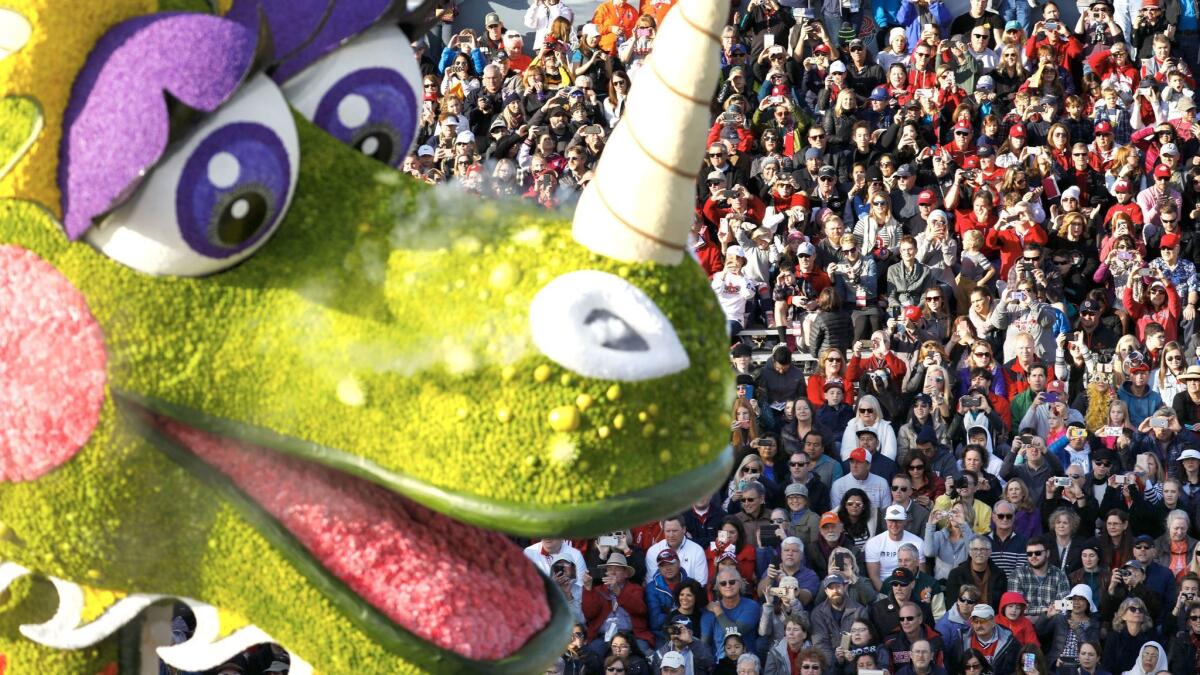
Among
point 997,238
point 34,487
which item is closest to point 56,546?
point 34,487

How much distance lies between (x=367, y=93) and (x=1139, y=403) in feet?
32.5

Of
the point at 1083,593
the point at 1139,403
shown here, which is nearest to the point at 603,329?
the point at 1083,593

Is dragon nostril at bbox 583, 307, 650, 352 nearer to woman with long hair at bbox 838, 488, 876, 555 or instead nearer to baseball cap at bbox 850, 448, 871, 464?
woman with long hair at bbox 838, 488, 876, 555

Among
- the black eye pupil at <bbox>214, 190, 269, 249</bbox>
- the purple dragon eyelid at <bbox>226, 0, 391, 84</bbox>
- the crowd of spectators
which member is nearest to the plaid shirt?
the crowd of spectators

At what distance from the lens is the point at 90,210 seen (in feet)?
10.8

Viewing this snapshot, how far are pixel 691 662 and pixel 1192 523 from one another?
3.21 meters

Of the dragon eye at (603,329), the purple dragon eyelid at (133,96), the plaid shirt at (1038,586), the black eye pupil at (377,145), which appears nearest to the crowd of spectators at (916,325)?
the plaid shirt at (1038,586)

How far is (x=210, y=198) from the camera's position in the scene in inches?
130

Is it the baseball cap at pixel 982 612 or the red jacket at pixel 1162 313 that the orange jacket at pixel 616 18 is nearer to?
the red jacket at pixel 1162 313

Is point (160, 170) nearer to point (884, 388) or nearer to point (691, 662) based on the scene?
point (691, 662)

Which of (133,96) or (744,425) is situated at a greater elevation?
(133,96)

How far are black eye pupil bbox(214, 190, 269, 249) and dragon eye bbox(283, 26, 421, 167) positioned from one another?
0.30 metres

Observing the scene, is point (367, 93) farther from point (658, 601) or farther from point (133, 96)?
point (658, 601)

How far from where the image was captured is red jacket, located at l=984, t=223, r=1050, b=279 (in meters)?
14.0
